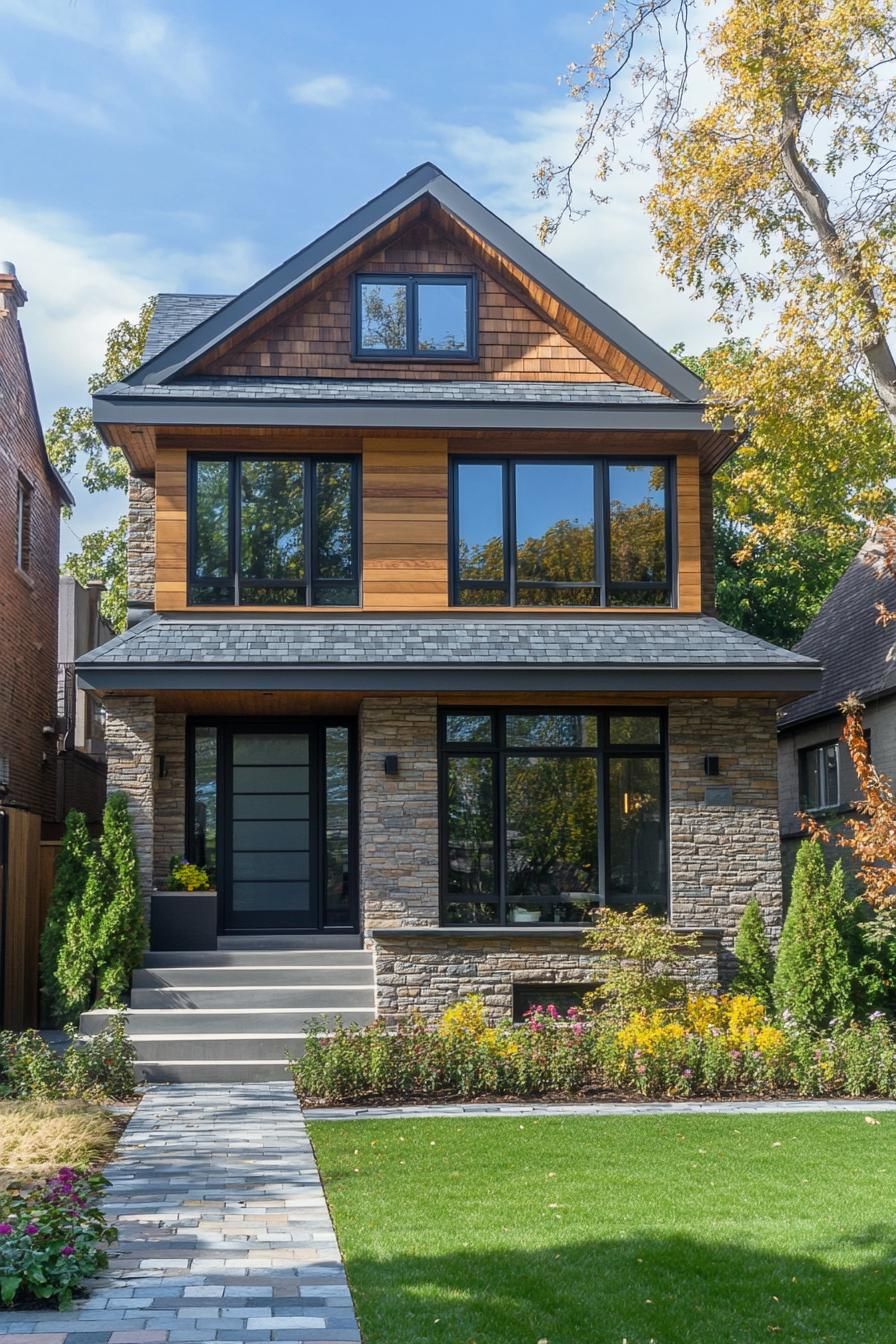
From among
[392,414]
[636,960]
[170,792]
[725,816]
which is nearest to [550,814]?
[725,816]

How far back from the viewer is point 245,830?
53.8 feet

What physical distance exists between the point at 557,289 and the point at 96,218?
506 cm

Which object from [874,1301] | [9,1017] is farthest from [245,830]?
[874,1301]

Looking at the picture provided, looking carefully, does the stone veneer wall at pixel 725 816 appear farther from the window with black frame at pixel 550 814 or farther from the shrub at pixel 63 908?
the shrub at pixel 63 908

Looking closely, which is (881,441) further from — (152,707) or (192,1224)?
(192,1224)

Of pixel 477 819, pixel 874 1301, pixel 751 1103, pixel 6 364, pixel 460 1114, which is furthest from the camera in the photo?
pixel 6 364

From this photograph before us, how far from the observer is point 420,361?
16625 millimetres

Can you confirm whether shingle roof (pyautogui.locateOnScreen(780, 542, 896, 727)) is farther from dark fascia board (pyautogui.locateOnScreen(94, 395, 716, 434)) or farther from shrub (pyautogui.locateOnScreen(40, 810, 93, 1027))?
shrub (pyautogui.locateOnScreen(40, 810, 93, 1027))

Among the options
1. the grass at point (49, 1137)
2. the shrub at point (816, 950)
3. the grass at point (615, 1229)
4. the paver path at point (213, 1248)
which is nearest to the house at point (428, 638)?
the shrub at point (816, 950)

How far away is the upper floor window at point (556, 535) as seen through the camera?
52.6 ft

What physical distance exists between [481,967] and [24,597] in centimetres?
807

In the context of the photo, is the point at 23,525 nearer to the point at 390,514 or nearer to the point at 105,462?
the point at 390,514

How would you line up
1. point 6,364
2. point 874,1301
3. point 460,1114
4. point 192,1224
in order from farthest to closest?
1. point 6,364
2. point 460,1114
3. point 192,1224
4. point 874,1301

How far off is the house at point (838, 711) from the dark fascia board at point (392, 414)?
14.1ft
